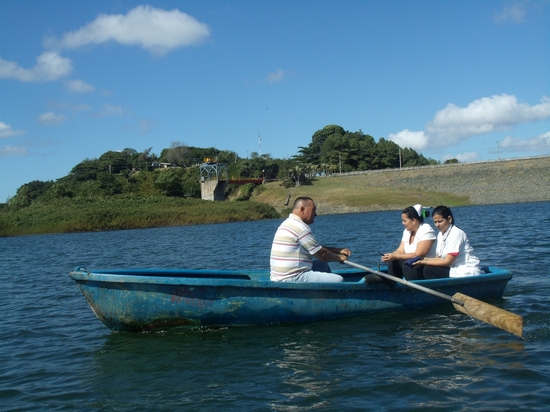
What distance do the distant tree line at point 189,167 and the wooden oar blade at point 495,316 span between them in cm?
6876

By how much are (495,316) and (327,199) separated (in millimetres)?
71496

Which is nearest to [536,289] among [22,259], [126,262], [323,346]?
[323,346]

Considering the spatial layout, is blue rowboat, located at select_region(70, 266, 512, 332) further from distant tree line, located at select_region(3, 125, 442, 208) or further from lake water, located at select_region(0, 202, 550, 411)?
distant tree line, located at select_region(3, 125, 442, 208)

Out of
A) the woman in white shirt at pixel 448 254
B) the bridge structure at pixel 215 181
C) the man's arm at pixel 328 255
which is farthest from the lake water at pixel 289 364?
the bridge structure at pixel 215 181

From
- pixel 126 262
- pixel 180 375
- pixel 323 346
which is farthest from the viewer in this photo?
pixel 126 262

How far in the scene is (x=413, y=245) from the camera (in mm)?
10219

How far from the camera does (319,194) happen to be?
82312mm

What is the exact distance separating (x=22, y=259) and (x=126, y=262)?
700 cm

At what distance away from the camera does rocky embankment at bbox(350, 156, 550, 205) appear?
241 feet

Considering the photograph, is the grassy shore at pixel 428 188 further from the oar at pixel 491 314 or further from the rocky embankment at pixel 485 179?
the oar at pixel 491 314

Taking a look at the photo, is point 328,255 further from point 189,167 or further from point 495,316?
point 189,167

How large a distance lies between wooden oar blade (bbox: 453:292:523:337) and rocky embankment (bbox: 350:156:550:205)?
2730 inches

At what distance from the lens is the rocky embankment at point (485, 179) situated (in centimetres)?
7344

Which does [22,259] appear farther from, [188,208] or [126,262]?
[188,208]
